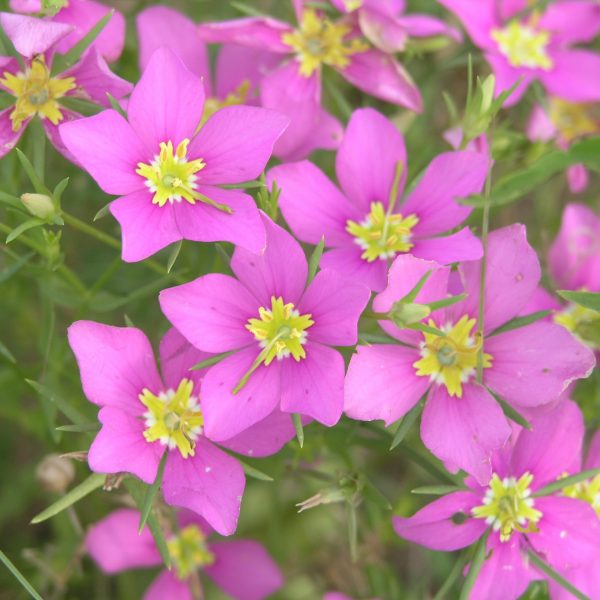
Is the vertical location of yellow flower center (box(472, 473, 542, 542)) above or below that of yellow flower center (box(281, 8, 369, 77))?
below

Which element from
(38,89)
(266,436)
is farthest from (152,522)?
(38,89)

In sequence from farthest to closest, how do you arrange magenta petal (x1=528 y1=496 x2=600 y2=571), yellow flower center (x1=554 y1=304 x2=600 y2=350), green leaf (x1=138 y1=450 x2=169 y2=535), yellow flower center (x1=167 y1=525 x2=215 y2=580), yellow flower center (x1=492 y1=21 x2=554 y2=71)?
yellow flower center (x1=492 y1=21 x2=554 y2=71), yellow flower center (x1=167 y1=525 x2=215 y2=580), yellow flower center (x1=554 y1=304 x2=600 y2=350), magenta petal (x1=528 y1=496 x2=600 y2=571), green leaf (x1=138 y1=450 x2=169 y2=535)

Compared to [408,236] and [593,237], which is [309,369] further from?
[593,237]

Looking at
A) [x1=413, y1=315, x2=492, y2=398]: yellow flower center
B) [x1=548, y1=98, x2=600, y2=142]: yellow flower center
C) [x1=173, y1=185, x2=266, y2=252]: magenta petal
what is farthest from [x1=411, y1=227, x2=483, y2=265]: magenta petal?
[x1=548, y1=98, x2=600, y2=142]: yellow flower center

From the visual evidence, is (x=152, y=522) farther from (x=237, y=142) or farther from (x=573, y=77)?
(x=573, y=77)

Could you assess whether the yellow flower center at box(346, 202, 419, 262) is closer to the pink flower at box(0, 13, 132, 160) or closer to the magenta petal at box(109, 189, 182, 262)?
the magenta petal at box(109, 189, 182, 262)

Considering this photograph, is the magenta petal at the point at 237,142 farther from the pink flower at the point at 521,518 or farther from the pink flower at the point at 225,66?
the pink flower at the point at 521,518

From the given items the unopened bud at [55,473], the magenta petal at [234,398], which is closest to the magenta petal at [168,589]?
the unopened bud at [55,473]
